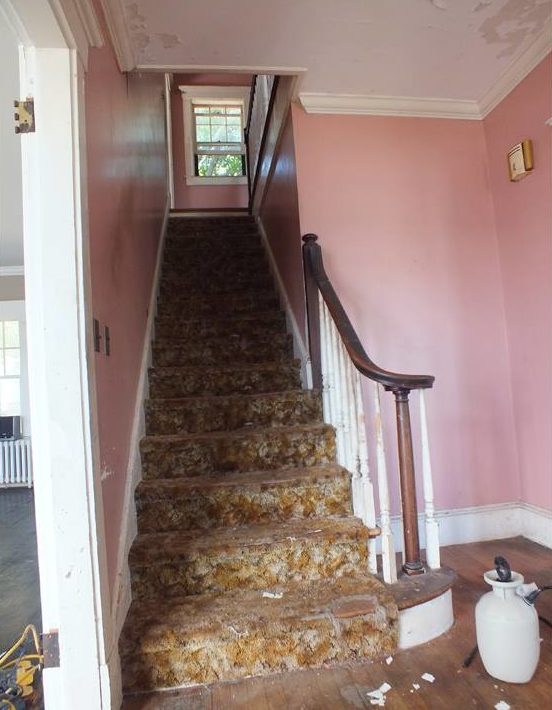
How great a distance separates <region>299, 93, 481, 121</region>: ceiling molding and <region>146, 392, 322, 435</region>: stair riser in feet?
5.50

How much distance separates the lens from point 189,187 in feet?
19.9

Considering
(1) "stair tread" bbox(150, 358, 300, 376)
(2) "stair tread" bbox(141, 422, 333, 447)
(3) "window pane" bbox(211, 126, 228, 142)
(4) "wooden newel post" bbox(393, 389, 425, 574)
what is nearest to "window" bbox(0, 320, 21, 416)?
(1) "stair tread" bbox(150, 358, 300, 376)

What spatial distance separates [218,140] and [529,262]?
5232 millimetres

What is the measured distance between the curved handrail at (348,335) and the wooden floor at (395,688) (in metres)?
0.93

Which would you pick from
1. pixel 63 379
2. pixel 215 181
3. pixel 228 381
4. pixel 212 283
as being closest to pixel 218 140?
pixel 215 181

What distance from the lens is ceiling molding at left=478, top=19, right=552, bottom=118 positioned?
6.88ft

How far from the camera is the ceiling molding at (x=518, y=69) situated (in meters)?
2.10

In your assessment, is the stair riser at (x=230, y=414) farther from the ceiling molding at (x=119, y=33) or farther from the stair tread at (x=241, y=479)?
the ceiling molding at (x=119, y=33)

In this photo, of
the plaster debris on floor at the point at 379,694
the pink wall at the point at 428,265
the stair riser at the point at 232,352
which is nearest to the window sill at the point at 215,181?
the pink wall at the point at 428,265

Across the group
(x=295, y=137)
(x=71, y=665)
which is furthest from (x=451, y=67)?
(x=71, y=665)

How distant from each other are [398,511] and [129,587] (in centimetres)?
145

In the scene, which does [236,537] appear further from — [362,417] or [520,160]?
[520,160]

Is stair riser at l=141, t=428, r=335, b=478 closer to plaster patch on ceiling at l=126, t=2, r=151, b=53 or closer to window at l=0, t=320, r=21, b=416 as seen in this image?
plaster patch on ceiling at l=126, t=2, r=151, b=53

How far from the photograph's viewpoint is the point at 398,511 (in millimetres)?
2393
